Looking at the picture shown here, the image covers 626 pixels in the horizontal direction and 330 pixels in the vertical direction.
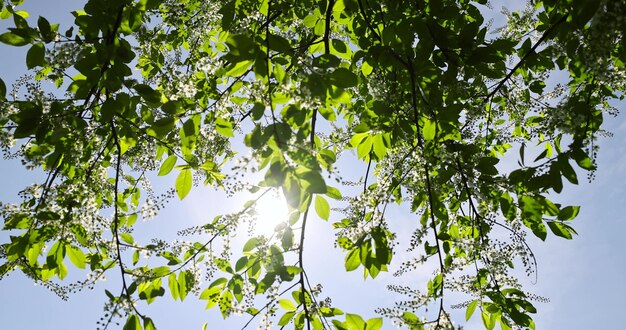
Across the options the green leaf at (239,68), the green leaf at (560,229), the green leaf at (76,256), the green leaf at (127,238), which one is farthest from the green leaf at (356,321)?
the green leaf at (76,256)

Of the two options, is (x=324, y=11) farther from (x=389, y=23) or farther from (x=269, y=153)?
(x=269, y=153)

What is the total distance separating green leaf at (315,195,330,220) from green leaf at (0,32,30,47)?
1838 millimetres

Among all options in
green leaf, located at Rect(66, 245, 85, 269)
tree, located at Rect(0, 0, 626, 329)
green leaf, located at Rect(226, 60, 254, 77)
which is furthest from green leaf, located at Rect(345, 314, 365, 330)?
green leaf, located at Rect(66, 245, 85, 269)

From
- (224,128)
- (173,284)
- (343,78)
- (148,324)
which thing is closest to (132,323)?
(148,324)

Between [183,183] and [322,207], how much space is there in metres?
1.02

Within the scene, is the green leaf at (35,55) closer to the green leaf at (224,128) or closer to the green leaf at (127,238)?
the green leaf at (224,128)

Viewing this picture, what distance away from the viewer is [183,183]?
271 centimetres

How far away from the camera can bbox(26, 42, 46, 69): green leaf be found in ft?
7.60

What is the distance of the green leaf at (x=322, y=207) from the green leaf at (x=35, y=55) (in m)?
1.76

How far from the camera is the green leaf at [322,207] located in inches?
88.4

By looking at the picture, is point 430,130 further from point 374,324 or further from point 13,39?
point 13,39

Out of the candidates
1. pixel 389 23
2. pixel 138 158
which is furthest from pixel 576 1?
pixel 138 158

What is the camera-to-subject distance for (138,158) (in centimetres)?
462

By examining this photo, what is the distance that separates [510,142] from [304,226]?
3.06m
